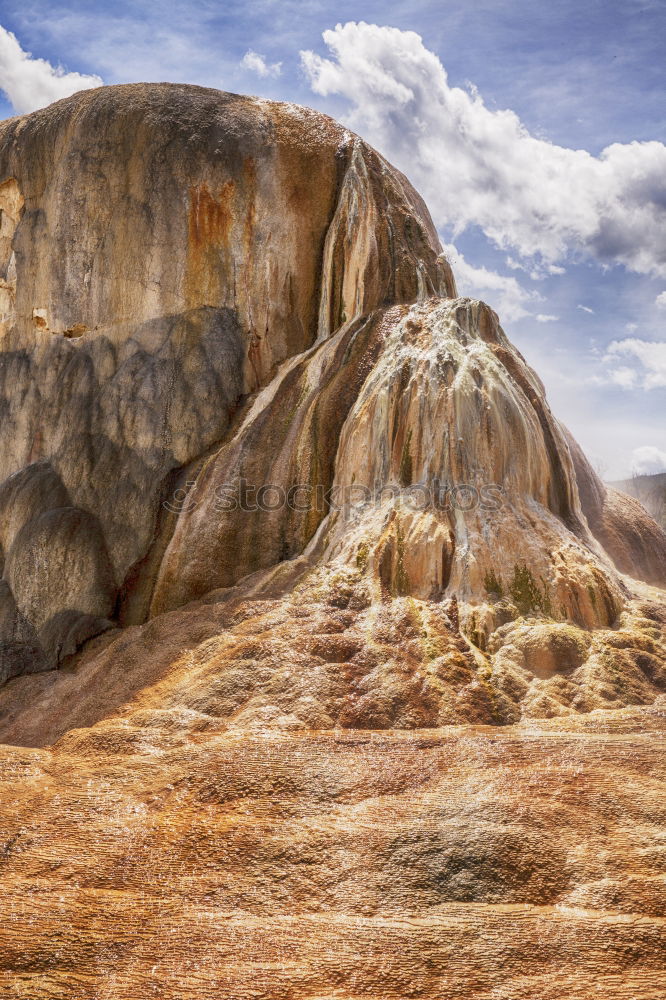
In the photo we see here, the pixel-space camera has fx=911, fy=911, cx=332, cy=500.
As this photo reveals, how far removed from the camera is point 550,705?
790 cm

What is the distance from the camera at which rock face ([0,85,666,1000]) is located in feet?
18.7

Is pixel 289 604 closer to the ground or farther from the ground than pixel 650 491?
closer to the ground

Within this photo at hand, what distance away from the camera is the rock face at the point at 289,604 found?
571 cm

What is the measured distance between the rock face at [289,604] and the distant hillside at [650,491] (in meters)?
15.2

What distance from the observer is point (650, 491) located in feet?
108

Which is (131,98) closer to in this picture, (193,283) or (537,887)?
(193,283)

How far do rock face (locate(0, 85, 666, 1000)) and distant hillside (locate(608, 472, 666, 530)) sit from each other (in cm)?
1520

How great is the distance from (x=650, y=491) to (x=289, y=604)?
1051 inches

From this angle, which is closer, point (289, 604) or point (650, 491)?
point (289, 604)

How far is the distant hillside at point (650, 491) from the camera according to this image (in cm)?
2954

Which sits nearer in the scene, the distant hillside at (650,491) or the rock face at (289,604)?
the rock face at (289,604)

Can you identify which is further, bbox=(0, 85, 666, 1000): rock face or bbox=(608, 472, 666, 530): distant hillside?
bbox=(608, 472, 666, 530): distant hillside

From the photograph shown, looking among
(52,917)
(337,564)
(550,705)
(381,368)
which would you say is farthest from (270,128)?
(52,917)

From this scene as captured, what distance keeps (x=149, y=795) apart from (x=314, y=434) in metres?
5.42
